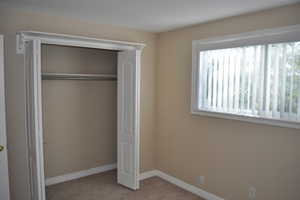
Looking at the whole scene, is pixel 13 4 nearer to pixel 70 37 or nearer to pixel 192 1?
pixel 70 37

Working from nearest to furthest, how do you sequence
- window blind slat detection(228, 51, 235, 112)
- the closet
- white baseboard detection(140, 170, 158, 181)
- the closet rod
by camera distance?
1. window blind slat detection(228, 51, 235, 112)
2. the closet rod
3. the closet
4. white baseboard detection(140, 170, 158, 181)

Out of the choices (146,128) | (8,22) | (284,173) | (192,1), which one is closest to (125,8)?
(192,1)

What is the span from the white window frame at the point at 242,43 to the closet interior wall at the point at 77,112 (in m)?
1.65

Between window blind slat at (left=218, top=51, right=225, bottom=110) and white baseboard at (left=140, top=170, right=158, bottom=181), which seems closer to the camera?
window blind slat at (left=218, top=51, right=225, bottom=110)

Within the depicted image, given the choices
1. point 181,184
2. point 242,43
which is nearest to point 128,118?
point 181,184

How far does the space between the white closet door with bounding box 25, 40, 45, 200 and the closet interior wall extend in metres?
0.99

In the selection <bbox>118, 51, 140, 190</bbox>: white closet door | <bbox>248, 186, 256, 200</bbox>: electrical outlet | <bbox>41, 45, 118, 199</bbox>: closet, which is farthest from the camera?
<bbox>41, 45, 118, 199</bbox>: closet

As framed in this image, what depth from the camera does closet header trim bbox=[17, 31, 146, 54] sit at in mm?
2689

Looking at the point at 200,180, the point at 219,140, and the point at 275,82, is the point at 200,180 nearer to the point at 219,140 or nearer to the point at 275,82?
the point at 219,140

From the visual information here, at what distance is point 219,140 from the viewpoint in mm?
3164

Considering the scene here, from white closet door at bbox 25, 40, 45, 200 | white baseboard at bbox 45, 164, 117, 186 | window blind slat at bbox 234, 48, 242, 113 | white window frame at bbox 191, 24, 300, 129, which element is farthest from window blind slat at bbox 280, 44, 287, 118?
white baseboard at bbox 45, 164, 117, 186

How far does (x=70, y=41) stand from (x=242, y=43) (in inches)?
84.6

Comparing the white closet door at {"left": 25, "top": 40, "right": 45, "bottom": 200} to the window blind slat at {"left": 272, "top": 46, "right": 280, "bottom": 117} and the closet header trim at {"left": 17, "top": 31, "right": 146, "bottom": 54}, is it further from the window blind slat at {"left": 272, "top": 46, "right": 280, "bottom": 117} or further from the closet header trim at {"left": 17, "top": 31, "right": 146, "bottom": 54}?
the window blind slat at {"left": 272, "top": 46, "right": 280, "bottom": 117}

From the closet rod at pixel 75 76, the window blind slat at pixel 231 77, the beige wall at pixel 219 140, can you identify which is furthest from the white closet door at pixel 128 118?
the window blind slat at pixel 231 77
